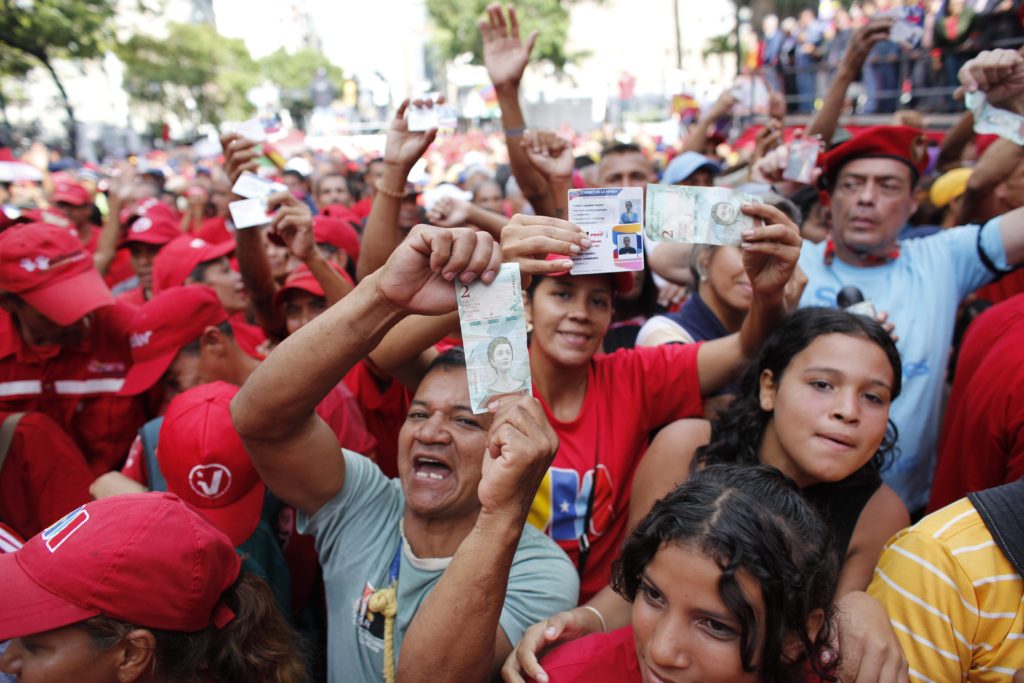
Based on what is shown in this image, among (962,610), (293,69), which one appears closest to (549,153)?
(962,610)

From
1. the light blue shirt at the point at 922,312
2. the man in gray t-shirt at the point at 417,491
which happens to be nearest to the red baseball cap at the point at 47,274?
the man in gray t-shirt at the point at 417,491

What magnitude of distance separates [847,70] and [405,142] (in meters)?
2.48

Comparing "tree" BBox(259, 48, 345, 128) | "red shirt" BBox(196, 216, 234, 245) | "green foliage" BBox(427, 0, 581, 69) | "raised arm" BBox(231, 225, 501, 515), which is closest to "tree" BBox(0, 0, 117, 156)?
"red shirt" BBox(196, 216, 234, 245)

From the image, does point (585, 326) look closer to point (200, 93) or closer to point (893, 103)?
point (893, 103)

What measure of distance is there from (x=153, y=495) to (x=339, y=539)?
56cm

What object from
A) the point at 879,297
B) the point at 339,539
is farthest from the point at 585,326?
the point at 879,297

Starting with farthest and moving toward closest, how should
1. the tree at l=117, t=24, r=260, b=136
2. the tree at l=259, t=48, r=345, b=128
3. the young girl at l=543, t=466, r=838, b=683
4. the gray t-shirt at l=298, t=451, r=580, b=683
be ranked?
the tree at l=259, t=48, r=345, b=128 → the tree at l=117, t=24, r=260, b=136 → the gray t-shirt at l=298, t=451, r=580, b=683 → the young girl at l=543, t=466, r=838, b=683

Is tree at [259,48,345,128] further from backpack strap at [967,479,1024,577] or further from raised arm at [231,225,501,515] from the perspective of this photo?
backpack strap at [967,479,1024,577]

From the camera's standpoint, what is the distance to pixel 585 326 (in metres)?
2.38

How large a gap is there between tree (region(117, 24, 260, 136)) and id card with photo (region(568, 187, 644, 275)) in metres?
27.5

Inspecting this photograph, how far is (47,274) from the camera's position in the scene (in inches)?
112

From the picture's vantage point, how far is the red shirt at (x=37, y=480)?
2.31 metres

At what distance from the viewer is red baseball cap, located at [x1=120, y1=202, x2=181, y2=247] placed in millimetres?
5137

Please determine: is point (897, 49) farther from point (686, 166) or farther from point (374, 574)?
point (374, 574)
